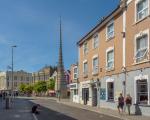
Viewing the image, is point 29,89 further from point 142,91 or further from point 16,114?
point 142,91

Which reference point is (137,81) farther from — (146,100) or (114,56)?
(114,56)

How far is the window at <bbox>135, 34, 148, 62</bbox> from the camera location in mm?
31328

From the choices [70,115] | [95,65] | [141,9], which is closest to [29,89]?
[95,65]

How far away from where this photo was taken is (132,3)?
112 ft

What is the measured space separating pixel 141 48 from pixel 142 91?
3.21 meters

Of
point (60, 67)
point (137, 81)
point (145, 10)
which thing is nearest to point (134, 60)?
point (137, 81)

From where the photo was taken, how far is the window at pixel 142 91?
1233 inches

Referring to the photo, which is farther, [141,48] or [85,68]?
[85,68]

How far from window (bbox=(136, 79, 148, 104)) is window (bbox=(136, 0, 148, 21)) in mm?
4863

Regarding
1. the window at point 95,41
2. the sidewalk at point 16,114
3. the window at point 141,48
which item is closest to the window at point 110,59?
the window at point 95,41

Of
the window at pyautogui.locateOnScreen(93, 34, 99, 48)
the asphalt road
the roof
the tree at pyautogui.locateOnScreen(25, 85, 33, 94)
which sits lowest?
the asphalt road

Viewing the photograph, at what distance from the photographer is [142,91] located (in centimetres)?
A: 3198

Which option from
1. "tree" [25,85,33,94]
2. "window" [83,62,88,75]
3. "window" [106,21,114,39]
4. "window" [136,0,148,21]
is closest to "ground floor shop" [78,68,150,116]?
"window" [83,62,88,75]

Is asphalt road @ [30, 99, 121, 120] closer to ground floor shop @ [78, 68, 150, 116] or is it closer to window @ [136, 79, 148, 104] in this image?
ground floor shop @ [78, 68, 150, 116]
